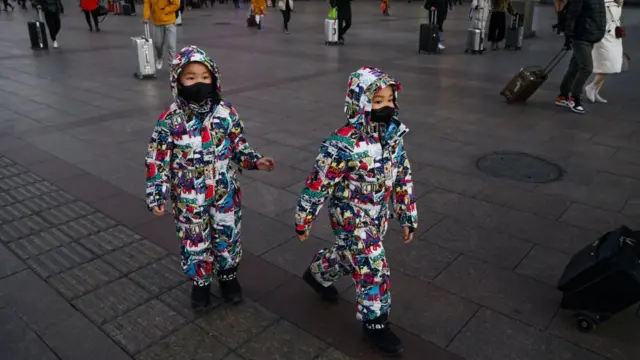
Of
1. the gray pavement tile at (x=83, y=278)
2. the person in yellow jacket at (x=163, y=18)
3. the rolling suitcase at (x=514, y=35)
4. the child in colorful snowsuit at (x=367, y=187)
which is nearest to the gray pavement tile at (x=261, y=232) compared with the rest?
the gray pavement tile at (x=83, y=278)

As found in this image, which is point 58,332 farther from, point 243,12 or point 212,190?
point 243,12

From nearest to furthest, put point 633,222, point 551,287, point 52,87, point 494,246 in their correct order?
point 551,287, point 494,246, point 633,222, point 52,87

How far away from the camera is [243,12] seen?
26047 mm

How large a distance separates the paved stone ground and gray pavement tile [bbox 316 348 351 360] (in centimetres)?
3

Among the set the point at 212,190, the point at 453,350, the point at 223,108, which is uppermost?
the point at 223,108

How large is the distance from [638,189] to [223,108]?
4.34 m

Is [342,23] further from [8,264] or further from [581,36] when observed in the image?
[8,264]

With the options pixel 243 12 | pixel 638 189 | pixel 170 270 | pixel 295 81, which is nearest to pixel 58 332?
pixel 170 270

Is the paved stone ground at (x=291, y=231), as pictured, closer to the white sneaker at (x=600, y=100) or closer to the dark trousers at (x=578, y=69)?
the white sneaker at (x=600, y=100)

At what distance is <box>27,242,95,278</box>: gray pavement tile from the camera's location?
409cm

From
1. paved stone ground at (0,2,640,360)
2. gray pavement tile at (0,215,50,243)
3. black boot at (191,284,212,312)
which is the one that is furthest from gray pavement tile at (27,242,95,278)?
black boot at (191,284,212,312)

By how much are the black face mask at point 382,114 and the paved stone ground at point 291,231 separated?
137 centimetres

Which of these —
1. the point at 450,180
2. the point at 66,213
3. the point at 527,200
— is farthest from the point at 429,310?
the point at 66,213

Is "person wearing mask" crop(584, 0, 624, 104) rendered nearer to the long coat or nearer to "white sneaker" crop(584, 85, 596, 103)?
the long coat
